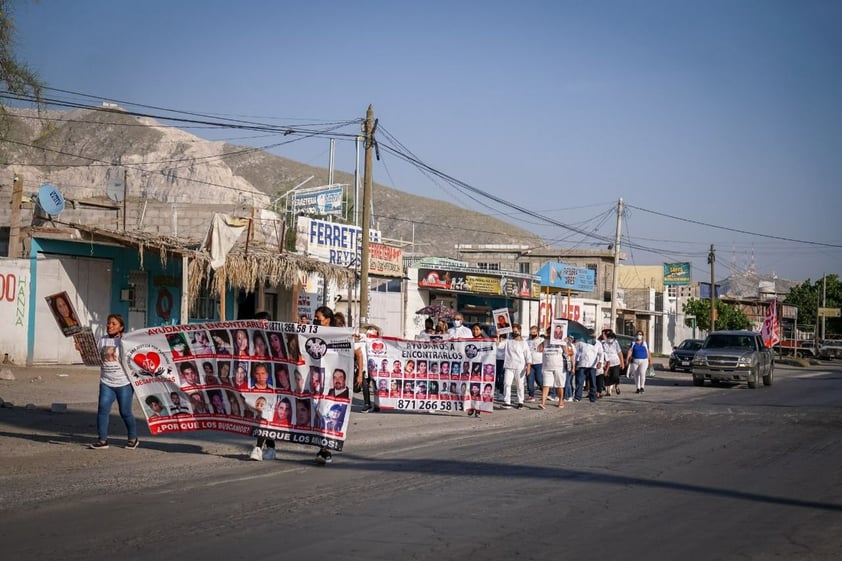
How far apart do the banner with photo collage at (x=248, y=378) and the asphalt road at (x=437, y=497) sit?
0.51 metres

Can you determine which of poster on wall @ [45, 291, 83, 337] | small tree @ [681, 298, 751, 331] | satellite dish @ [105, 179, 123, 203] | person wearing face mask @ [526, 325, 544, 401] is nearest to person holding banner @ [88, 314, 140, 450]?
poster on wall @ [45, 291, 83, 337]

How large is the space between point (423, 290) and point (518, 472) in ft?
103

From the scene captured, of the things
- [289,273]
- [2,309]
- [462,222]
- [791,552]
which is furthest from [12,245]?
[462,222]

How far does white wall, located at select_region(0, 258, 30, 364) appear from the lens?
22719mm

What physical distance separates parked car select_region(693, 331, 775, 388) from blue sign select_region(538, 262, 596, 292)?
20087 millimetres

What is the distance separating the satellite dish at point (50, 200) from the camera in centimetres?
2334

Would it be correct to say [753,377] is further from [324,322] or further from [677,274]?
[677,274]

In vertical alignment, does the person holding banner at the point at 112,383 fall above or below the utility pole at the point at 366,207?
below

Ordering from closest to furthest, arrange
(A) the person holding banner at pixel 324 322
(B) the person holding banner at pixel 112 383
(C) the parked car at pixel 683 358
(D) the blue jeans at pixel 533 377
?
(A) the person holding banner at pixel 324 322
(B) the person holding banner at pixel 112 383
(D) the blue jeans at pixel 533 377
(C) the parked car at pixel 683 358

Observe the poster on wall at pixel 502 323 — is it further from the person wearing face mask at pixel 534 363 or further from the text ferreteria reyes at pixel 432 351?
the text ferreteria reyes at pixel 432 351

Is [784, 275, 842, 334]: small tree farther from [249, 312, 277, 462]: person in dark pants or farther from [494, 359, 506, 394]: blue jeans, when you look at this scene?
[249, 312, 277, 462]: person in dark pants

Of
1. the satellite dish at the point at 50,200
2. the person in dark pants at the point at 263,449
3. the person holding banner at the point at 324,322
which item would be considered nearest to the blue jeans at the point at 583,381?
the person holding banner at the point at 324,322

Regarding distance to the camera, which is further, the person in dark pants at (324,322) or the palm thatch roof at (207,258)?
the palm thatch roof at (207,258)

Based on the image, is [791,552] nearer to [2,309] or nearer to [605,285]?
[2,309]
